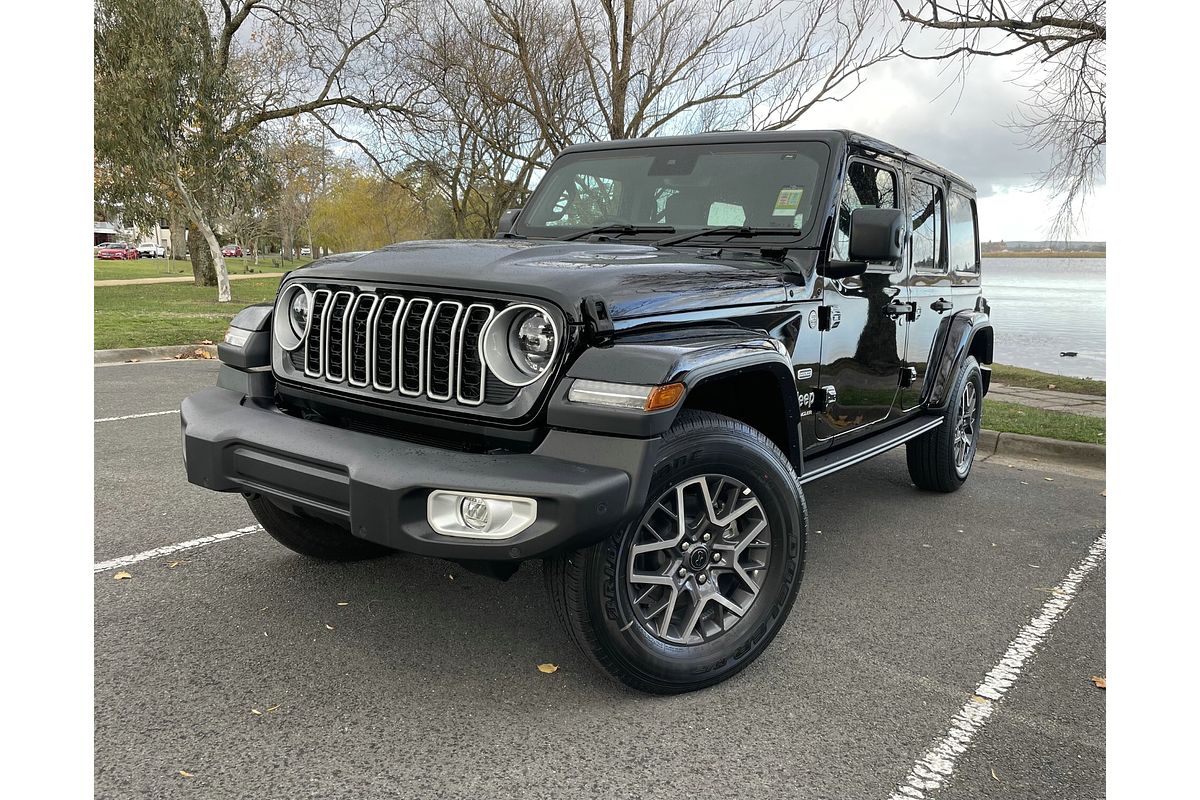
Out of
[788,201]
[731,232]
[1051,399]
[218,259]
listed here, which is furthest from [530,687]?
[218,259]

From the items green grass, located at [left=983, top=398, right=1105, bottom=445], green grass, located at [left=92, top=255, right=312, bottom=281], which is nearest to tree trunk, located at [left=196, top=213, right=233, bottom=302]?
green grass, located at [left=92, top=255, right=312, bottom=281]

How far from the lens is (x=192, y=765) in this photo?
2578 mm

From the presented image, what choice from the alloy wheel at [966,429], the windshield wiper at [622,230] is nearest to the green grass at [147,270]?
the alloy wheel at [966,429]

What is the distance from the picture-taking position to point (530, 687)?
3.12 m

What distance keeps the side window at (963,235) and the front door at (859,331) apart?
1161 millimetres

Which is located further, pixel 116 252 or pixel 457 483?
pixel 116 252

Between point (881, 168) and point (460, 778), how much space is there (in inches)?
139

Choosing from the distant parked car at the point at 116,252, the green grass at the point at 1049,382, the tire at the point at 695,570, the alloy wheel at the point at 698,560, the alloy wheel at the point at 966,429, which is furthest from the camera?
the distant parked car at the point at 116,252

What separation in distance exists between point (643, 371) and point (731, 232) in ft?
5.14

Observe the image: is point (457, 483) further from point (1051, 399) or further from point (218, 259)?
point (218, 259)

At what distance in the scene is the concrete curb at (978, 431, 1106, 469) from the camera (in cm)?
706

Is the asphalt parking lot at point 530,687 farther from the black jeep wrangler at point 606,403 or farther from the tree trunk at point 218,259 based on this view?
the tree trunk at point 218,259

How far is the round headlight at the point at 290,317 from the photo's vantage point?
352 cm

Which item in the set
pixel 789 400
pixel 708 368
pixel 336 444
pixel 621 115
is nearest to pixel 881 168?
pixel 789 400
